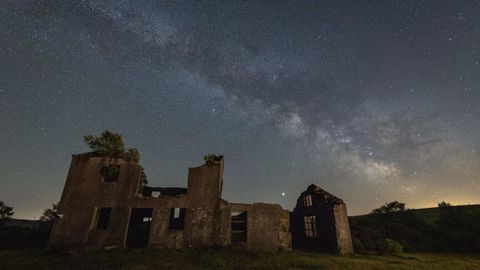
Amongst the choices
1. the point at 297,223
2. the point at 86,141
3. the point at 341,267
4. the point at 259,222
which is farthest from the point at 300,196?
the point at 86,141

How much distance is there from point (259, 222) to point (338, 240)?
22.6ft

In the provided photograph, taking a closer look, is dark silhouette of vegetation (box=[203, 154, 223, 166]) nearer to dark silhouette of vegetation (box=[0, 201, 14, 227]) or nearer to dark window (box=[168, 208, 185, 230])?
dark window (box=[168, 208, 185, 230])

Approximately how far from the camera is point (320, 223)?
22.6m

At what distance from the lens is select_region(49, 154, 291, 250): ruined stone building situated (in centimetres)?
1772

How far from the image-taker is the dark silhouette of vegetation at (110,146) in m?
20.0

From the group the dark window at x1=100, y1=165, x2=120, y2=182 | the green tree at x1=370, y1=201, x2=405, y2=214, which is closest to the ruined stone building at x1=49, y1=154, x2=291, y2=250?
the dark window at x1=100, y1=165, x2=120, y2=182

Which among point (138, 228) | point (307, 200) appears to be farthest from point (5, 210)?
point (307, 200)

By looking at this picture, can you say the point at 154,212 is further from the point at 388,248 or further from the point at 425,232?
the point at 425,232

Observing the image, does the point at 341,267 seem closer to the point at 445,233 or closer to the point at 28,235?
the point at 445,233

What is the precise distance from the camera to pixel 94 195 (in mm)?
18734

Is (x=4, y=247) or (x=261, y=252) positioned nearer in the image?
(x=261, y=252)

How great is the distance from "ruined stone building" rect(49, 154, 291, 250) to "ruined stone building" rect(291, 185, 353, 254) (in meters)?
4.26

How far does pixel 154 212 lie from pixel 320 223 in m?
14.8

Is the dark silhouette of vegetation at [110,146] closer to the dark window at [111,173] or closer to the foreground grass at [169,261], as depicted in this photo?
the dark window at [111,173]
